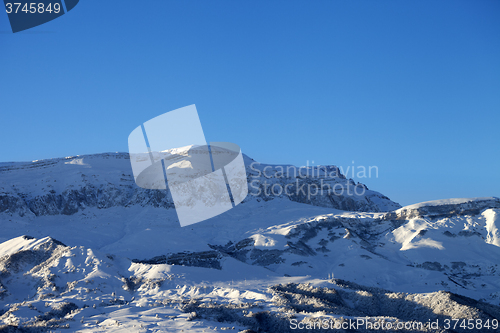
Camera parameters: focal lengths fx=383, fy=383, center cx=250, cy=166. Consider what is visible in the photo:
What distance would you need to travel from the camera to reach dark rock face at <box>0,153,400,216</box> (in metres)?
60.8

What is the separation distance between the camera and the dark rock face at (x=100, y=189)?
6081 cm

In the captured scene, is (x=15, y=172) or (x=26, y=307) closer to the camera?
(x=26, y=307)

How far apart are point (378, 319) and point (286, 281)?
1253cm

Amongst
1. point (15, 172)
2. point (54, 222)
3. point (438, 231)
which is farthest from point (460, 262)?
point (15, 172)

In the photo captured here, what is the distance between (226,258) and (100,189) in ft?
114

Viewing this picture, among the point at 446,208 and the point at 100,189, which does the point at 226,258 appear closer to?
the point at 446,208

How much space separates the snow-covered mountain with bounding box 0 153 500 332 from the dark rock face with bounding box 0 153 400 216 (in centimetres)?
27

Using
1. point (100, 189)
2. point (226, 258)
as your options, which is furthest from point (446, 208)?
point (100, 189)

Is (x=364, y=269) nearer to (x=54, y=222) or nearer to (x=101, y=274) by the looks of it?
(x=101, y=274)

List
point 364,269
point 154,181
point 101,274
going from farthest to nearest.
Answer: point 154,181 → point 364,269 → point 101,274

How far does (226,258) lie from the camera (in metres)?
39.9

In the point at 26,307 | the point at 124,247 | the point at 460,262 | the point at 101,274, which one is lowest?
the point at 460,262

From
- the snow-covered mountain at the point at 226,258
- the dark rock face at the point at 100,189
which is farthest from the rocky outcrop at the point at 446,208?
the dark rock face at the point at 100,189

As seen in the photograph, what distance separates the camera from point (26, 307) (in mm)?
22984
